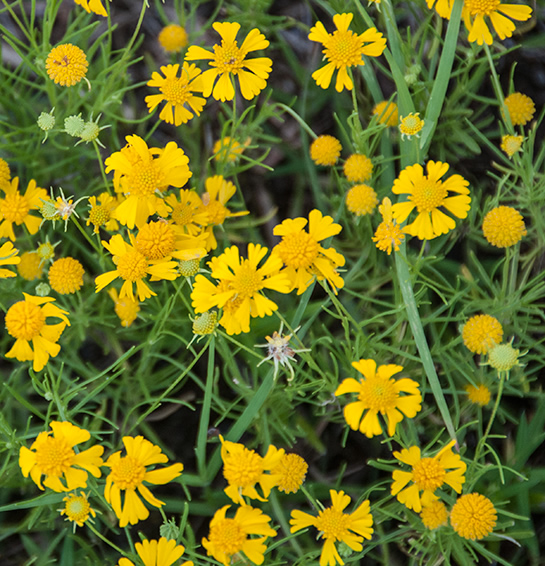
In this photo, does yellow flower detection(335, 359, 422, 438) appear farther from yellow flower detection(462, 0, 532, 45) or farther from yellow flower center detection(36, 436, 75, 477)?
yellow flower detection(462, 0, 532, 45)

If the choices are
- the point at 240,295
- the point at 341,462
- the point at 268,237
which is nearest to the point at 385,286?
the point at 268,237

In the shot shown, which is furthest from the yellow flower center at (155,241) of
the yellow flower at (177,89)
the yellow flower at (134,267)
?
the yellow flower at (177,89)

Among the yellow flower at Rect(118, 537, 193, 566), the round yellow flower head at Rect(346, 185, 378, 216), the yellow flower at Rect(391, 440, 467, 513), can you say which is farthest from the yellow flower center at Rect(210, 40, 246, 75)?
the yellow flower at Rect(118, 537, 193, 566)

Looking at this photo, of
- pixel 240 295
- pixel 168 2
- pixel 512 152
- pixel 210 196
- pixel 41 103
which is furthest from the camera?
pixel 168 2

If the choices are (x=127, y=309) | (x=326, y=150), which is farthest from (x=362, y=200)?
(x=127, y=309)

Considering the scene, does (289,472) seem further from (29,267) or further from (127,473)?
(29,267)

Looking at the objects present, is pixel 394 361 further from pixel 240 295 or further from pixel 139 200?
pixel 139 200
